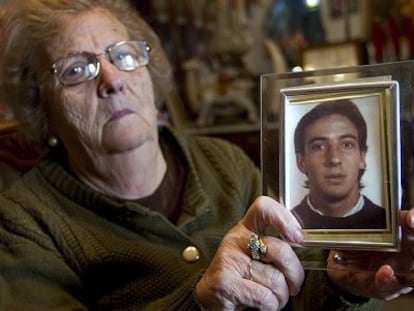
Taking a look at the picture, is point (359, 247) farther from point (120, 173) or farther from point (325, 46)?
point (325, 46)

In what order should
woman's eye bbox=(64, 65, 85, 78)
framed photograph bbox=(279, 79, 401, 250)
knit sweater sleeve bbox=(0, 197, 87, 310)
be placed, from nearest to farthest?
1. framed photograph bbox=(279, 79, 401, 250)
2. knit sweater sleeve bbox=(0, 197, 87, 310)
3. woman's eye bbox=(64, 65, 85, 78)

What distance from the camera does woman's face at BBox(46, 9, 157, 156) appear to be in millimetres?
1140

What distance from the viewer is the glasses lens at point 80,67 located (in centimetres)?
116

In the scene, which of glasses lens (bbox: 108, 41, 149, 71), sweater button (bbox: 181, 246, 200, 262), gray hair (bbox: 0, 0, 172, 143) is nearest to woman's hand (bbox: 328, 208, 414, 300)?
sweater button (bbox: 181, 246, 200, 262)

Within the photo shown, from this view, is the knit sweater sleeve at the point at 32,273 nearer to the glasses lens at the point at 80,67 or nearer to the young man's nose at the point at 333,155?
the glasses lens at the point at 80,67

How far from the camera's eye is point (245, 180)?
51.2 inches

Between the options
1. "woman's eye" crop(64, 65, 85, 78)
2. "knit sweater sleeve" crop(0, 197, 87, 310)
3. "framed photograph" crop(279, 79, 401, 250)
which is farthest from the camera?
"woman's eye" crop(64, 65, 85, 78)

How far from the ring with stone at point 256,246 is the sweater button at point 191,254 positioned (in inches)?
12.9

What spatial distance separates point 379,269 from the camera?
0.78 metres

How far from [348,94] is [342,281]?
273 millimetres

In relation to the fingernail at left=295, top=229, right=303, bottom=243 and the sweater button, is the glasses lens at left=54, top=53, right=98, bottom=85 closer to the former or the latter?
the sweater button

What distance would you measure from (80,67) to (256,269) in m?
0.58

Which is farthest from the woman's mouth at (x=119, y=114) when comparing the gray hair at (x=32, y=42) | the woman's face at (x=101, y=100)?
the gray hair at (x=32, y=42)

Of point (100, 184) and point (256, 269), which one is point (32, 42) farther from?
point (256, 269)
